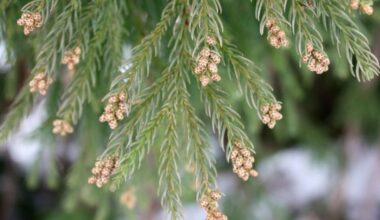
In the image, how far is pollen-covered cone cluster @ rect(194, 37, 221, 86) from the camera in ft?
3.40

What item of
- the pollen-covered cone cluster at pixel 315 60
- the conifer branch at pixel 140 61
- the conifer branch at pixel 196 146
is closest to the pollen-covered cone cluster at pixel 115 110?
the conifer branch at pixel 140 61

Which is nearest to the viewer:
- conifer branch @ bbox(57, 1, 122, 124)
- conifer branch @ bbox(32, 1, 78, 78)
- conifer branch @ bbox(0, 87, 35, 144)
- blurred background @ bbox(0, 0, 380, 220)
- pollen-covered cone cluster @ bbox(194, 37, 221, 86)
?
pollen-covered cone cluster @ bbox(194, 37, 221, 86)

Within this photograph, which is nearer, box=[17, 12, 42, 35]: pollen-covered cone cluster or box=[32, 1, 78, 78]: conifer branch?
box=[17, 12, 42, 35]: pollen-covered cone cluster

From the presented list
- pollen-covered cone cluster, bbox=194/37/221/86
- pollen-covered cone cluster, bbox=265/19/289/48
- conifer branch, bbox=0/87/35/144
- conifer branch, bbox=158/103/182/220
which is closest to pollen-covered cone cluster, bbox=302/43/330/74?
pollen-covered cone cluster, bbox=265/19/289/48

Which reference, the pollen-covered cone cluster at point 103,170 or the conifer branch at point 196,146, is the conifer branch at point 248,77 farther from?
the pollen-covered cone cluster at point 103,170

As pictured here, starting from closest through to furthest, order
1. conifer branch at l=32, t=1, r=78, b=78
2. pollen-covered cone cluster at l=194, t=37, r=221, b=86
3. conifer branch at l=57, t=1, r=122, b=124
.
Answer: pollen-covered cone cluster at l=194, t=37, r=221, b=86
conifer branch at l=32, t=1, r=78, b=78
conifer branch at l=57, t=1, r=122, b=124

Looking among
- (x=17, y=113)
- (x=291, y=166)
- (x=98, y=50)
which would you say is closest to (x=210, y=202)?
(x=98, y=50)

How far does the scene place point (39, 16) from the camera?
1066 mm

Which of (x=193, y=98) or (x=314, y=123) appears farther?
(x=314, y=123)

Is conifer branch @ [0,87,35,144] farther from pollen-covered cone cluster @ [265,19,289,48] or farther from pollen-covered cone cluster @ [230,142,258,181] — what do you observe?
pollen-covered cone cluster @ [265,19,289,48]

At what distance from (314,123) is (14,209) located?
249cm

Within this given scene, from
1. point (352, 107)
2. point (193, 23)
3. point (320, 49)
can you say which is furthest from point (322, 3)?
point (352, 107)

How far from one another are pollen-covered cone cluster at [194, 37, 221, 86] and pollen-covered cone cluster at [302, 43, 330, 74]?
0.18 meters

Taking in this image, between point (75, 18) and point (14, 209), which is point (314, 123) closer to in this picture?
point (14, 209)
